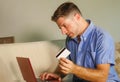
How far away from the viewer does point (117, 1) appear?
6.98 ft

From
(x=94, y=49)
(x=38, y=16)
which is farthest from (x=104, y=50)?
(x=38, y=16)

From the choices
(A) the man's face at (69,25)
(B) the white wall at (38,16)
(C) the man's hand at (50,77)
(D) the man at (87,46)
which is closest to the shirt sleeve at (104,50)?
(D) the man at (87,46)

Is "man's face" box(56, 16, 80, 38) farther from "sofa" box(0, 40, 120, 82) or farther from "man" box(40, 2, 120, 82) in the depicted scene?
"sofa" box(0, 40, 120, 82)

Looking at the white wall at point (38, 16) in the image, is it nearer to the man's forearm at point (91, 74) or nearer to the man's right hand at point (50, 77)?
the man's right hand at point (50, 77)

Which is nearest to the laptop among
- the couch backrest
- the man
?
the man

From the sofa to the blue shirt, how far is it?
281 mm

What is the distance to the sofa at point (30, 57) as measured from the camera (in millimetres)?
1667

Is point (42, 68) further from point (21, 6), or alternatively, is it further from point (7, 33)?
point (21, 6)

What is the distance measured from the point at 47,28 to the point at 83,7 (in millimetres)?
384

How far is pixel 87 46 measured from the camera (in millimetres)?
1469

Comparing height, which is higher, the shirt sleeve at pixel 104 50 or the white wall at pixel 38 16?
the white wall at pixel 38 16

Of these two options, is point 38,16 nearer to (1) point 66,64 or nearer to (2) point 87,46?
(2) point 87,46

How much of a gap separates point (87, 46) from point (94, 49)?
7cm

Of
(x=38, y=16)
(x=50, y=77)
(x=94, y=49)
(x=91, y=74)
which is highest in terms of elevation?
(x=38, y=16)
